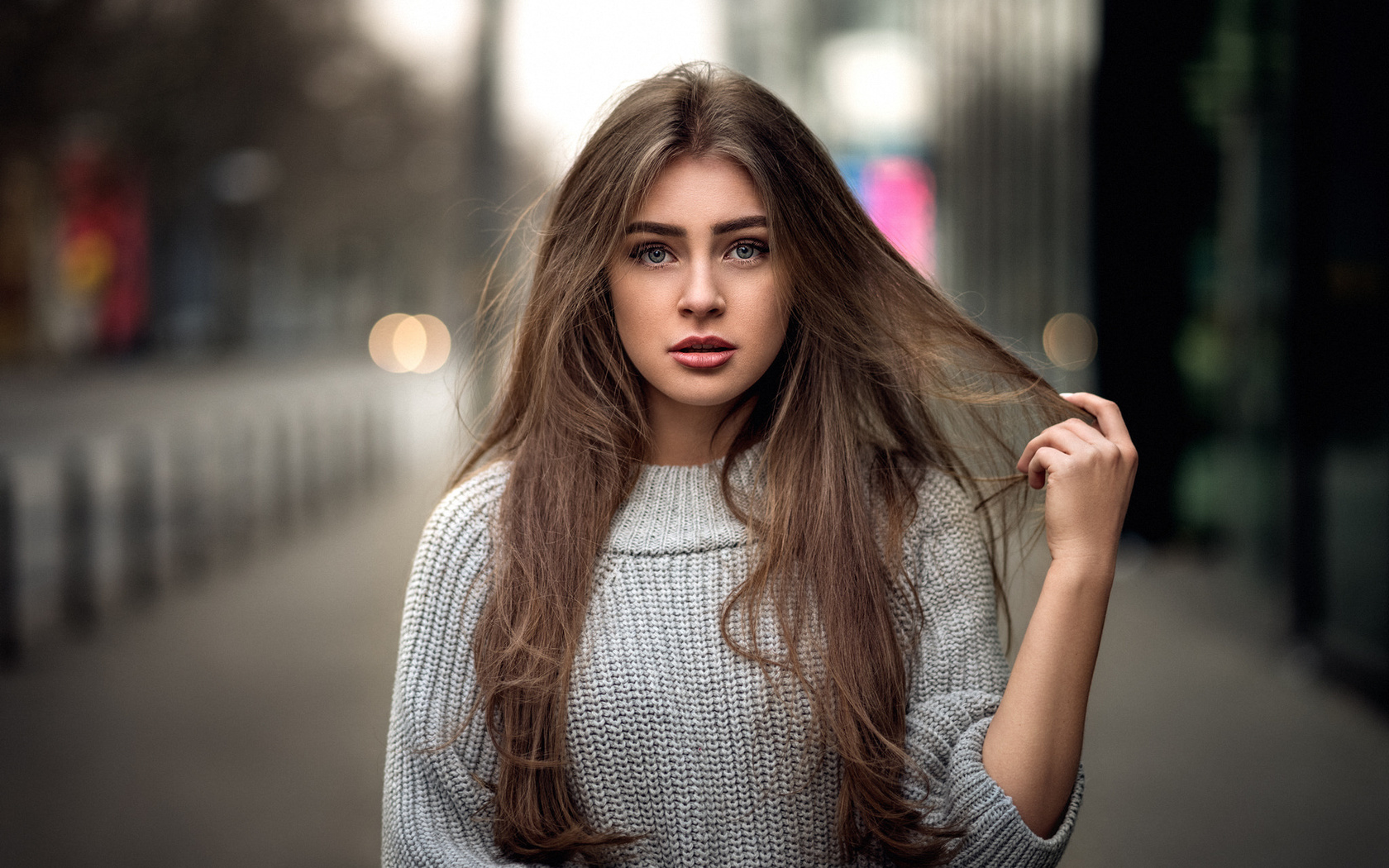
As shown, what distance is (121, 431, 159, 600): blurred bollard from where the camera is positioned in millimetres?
7691

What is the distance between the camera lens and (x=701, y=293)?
1704mm

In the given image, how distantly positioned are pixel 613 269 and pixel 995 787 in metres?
0.90

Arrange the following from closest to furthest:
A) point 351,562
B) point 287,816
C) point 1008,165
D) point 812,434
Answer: point 812,434 < point 287,816 < point 351,562 < point 1008,165

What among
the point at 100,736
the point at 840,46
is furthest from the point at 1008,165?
the point at 100,736

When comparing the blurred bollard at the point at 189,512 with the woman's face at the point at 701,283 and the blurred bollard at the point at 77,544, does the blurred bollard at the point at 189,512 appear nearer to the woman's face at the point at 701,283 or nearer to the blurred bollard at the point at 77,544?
the blurred bollard at the point at 77,544

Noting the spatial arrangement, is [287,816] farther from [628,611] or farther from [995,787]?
[995,787]

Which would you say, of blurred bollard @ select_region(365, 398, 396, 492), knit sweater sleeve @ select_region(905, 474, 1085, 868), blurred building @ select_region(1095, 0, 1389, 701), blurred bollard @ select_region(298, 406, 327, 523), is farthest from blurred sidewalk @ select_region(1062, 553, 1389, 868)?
blurred bollard @ select_region(365, 398, 396, 492)

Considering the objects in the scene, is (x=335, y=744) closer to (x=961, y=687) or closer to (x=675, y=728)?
(x=675, y=728)

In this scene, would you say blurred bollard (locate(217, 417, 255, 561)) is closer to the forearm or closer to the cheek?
the cheek

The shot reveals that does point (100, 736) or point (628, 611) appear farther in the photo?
point (100, 736)

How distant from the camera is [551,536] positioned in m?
1.77

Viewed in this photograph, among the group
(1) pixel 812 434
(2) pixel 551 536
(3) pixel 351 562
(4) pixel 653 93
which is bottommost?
(3) pixel 351 562

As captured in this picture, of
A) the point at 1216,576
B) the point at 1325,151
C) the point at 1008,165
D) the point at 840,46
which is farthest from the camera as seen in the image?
the point at 840,46

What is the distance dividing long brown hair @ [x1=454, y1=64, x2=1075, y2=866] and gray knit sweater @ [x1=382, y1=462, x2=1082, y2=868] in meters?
0.03
